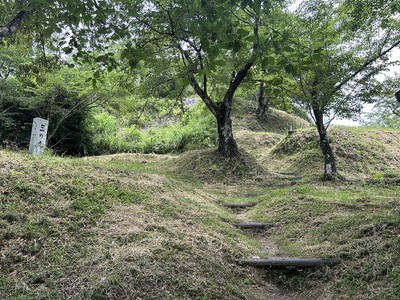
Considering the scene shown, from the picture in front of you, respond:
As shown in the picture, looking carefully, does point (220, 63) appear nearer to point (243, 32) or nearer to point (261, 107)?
point (243, 32)

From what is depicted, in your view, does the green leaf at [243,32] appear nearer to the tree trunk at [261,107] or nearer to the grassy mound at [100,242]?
the grassy mound at [100,242]

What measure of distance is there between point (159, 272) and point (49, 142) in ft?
31.6

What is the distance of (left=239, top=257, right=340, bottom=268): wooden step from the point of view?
10.1ft

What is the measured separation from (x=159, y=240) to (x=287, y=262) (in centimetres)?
136

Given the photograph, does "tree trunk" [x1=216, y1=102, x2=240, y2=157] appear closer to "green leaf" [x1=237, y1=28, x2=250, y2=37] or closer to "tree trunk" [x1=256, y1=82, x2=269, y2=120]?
"green leaf" [x1=237, y1=28, x2=250, y2=37]

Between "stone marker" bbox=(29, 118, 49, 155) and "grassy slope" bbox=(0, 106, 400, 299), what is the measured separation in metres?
1.34

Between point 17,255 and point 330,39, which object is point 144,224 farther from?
point 330,39

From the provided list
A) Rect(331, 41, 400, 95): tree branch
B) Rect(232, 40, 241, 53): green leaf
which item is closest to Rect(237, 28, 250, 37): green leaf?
Rect(232, 40, 241, 53): green leaf

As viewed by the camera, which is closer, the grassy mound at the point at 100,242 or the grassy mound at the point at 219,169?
the grassy mound at the point at 100,242

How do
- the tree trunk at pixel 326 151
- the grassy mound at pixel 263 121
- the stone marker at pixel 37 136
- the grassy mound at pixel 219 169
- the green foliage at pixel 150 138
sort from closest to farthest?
the stone marker at pixel 37 136 → the tree trunk at pixel 326 151 → the grassy mound at pixel 219 169 → the green foliage at pixel 150 138 → the grassy mound at pixel 263 121

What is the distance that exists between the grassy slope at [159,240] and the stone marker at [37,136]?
1.34m

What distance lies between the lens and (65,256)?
2502 mm

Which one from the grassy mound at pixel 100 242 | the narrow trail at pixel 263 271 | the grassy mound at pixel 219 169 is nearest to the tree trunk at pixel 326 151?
the grassy mound at pixel 219 169

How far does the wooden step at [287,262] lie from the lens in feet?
10.1
